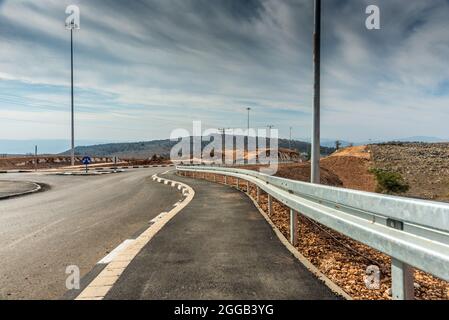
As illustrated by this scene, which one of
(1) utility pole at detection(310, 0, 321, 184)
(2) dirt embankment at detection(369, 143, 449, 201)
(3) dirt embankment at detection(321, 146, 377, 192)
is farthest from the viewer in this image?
(3) dirt embankment at detection(321, 146, 377, 192)

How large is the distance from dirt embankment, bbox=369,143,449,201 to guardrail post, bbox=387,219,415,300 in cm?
4822

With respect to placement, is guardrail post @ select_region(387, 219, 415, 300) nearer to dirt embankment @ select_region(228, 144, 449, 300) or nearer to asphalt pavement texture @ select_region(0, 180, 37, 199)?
dirt embankment @ select_region(228, 144, 449, 300)

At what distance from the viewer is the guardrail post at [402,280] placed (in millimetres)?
3104

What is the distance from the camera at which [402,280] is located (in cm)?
317

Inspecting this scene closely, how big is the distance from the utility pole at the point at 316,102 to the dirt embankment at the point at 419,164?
43.1 meters

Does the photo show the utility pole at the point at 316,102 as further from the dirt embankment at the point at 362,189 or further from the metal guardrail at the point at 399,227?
the metal guardrail at the point at 399,227

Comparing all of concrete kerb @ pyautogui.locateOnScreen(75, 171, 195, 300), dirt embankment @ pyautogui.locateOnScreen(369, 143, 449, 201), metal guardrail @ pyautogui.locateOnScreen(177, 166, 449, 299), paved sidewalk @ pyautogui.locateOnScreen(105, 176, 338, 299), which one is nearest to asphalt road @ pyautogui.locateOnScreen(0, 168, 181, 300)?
concrete kerb @ pyautogui.locateOnScreen(75, 171, 195, 300)

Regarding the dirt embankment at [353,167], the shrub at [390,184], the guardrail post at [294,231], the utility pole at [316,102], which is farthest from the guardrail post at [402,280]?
the dirt embankment at [353,167]

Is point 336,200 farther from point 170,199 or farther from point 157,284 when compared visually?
point 170,199

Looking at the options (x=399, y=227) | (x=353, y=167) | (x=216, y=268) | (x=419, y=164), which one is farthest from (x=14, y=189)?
(x=419, y=164)

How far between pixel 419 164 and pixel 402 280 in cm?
7274

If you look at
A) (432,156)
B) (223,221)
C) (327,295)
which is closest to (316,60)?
(223,221)

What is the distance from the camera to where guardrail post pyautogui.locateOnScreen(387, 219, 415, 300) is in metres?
3.10

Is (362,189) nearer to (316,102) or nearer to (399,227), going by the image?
(316,102)
